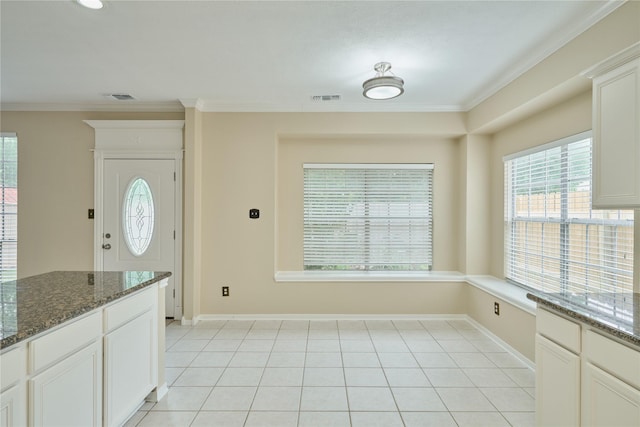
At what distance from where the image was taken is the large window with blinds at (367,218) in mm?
4055

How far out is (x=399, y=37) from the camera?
87.7 inches

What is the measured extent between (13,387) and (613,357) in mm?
2368

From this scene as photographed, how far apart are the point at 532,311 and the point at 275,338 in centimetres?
245

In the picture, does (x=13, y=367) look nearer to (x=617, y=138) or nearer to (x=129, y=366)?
(x=129, y=366)

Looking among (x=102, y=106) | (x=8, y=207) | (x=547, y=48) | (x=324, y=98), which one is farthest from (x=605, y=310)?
(x=8, y=207)

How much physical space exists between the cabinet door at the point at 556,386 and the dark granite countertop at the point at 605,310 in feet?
0.71

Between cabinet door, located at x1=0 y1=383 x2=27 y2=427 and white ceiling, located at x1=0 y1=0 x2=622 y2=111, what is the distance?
212cm

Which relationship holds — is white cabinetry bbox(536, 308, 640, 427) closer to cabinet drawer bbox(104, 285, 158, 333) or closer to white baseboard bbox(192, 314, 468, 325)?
white baseboard bbox(192, 314, 468, 325)

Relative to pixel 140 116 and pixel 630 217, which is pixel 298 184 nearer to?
pixel 140 116

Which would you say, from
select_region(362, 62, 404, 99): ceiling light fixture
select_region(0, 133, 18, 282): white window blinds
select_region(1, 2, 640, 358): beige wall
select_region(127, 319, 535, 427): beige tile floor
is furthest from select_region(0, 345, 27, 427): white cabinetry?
select_region(0, 133, 18, 282): white window blinds

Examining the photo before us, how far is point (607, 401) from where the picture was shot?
1.27 meters

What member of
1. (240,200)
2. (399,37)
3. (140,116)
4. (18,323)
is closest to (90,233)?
(140,116)

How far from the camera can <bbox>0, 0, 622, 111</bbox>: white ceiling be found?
1943mm

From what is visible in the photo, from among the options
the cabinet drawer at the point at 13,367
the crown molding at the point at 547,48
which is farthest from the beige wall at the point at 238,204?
the cabinet drawer at the point at 13,367
